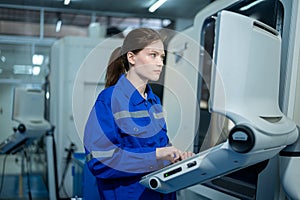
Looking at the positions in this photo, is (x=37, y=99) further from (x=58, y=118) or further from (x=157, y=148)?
(x=157, y=148)

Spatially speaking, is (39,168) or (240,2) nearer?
(240,2)

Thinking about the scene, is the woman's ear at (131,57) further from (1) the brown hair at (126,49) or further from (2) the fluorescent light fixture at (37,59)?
(2) the fluorescent light fixture at (37,59)

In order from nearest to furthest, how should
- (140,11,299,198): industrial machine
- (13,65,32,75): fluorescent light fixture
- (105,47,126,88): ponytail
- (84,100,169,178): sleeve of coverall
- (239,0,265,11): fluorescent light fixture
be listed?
(140,11,299,198): industrial machine < (84,100,169,178): sleeve of coverall < (105,47,126,88): ponytail < (239,0,265,11): fluorescent light fixture < (13,65,32,75): fluorescent light fixture

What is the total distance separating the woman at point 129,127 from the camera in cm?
105

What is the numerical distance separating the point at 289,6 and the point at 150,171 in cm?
95

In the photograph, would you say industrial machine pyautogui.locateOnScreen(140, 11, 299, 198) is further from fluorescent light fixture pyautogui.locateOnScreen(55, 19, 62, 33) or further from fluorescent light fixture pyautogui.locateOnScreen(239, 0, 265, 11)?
fluorescent light fixture pyautogui.locateOnScreen(55, 19, 62, 33)

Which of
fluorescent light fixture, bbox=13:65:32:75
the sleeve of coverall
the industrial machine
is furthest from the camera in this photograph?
fluorescent light fixture, bbox=13:65:32:75

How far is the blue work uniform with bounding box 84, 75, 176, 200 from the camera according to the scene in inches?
40.9

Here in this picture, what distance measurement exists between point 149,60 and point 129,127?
10.1 inches

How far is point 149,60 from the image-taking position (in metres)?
1.08

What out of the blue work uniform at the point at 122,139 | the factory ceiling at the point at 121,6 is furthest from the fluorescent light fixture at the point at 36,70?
the blue work uniform at the point at 122,139

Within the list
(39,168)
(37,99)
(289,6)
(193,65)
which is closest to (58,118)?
(37,99)

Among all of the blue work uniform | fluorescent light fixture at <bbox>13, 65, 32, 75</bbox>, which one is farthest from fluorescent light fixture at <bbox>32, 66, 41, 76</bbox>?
the blue work uniform

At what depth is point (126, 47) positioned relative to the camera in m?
1.13
